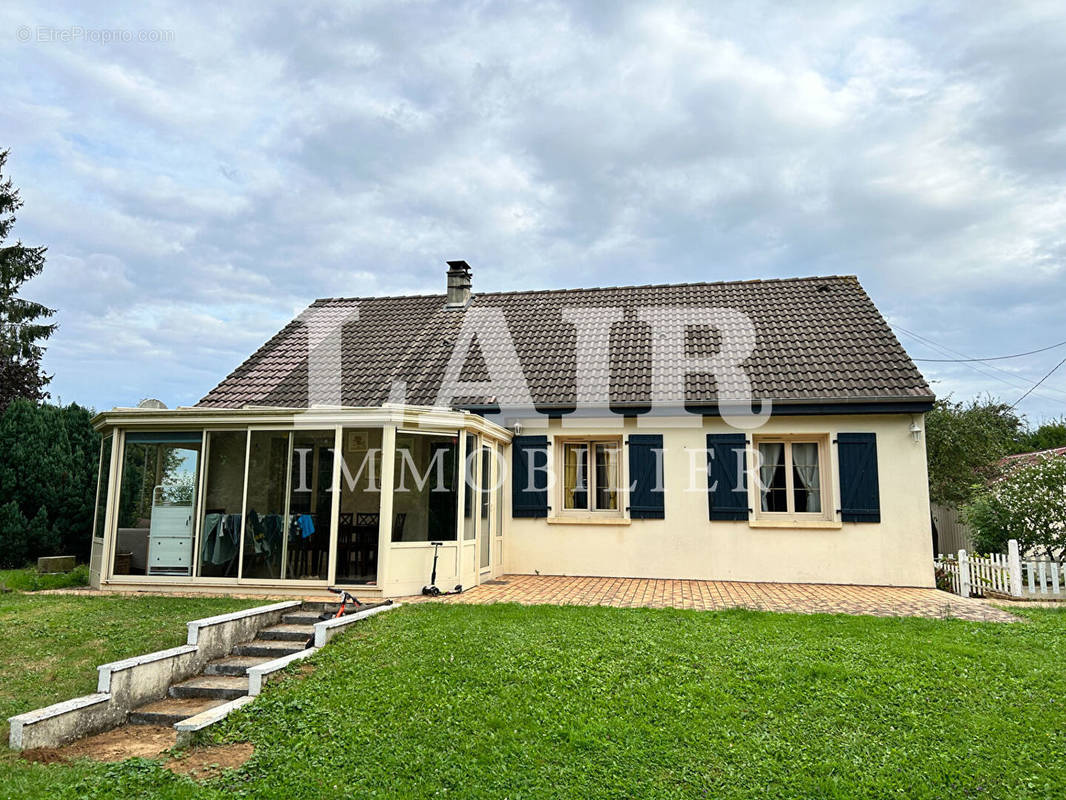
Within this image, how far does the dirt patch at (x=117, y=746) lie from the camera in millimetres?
4623

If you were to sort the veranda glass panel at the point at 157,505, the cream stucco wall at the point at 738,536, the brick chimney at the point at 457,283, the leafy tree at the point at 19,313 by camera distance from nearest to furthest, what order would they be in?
the veranda glass panel at the point at 157,505 < the cream stucco wall at the point at 738,536 < the brick chimney at the point at 457,283 < the leafy tree at the point at 19,313

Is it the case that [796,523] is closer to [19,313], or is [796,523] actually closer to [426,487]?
[426,487]

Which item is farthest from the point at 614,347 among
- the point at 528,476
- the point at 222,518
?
the point at 222,518

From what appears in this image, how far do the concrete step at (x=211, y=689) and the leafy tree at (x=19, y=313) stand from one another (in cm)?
1918

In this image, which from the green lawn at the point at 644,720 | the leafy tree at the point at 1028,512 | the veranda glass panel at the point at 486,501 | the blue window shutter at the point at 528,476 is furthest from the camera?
the blue window shutter at the point at 528,476

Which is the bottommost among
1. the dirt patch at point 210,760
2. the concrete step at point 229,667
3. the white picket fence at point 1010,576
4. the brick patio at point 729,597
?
the dirt patch at point 210,760

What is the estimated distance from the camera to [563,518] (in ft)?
39.3

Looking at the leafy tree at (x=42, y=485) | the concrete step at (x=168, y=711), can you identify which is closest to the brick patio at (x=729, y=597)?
the concrete step at (x=168, y=711)

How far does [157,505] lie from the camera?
10.1 metres

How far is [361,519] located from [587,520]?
4.15 m

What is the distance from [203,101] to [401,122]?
310 cm

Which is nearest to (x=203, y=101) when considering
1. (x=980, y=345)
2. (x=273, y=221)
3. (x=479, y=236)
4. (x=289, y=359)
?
(x=273, y=221)

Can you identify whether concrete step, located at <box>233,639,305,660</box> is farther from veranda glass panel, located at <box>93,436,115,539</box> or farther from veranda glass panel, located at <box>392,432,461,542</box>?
veranda glass panel, located at <box>93,436,115,539</box>

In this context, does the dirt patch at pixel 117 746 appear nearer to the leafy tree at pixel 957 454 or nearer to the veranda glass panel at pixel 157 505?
the veranda glass panel at pixel 157 505
